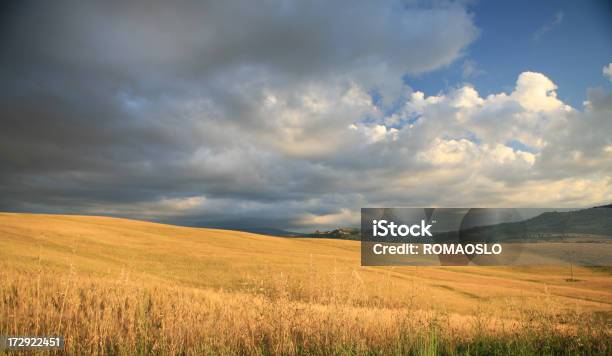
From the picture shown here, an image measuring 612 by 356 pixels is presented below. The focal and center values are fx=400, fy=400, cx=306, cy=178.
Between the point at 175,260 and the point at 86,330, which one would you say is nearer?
the point at 86,330

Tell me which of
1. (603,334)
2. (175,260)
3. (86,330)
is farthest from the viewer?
(175,260)

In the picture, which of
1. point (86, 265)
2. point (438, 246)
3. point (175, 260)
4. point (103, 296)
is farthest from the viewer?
point (438, 246)

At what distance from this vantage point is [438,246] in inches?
3479

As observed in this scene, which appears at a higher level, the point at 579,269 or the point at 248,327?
the point at 248,327

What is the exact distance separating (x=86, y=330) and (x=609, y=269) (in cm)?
8474

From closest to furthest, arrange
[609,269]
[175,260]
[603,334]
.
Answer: [603,334], [175,260], [609,269]

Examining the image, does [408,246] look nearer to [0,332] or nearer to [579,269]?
[579,269]

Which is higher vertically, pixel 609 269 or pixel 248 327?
pixel 248 327

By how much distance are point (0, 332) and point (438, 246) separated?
88.4m

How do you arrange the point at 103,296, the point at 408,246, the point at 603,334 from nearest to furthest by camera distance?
the point at 603,334
the point at 103,296
the point at 408,246

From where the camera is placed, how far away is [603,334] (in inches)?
326

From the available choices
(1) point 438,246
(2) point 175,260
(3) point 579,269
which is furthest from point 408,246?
(2) point 175,260

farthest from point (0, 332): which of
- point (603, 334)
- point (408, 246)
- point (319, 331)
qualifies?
point (408, 246)

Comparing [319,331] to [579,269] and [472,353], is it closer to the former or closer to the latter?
[472,353]
